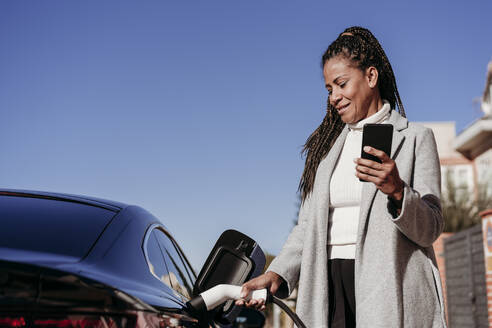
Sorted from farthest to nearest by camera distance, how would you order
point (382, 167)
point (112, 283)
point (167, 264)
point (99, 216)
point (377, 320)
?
1. point (167, 264)
2. point (99, 216)
3. point (377, 320)
4. point (382, 167)
5. point (112, 283)

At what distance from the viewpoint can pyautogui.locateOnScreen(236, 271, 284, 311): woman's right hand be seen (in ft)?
8.56

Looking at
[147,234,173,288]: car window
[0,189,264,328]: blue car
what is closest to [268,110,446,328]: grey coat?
[0,189,264,328]: blue car

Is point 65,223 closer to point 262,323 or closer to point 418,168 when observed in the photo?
point 418,168

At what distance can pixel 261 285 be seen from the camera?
2750 mm

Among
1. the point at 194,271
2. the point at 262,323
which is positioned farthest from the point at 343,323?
the point at 194,271

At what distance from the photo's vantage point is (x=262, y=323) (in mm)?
3832

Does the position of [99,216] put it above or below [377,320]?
above

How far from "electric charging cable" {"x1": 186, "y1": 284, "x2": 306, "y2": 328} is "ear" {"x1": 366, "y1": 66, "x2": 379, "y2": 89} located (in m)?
0.96

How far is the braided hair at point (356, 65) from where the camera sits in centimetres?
290

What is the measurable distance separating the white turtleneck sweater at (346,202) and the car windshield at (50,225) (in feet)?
2.88

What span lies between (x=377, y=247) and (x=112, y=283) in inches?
39.8

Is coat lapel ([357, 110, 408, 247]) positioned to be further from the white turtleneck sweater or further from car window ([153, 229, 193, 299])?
car window ([153, 229, 193, 299])

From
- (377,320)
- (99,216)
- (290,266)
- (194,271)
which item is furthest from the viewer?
(194,271)

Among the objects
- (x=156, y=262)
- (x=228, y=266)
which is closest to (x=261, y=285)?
(x=228, y=266)
